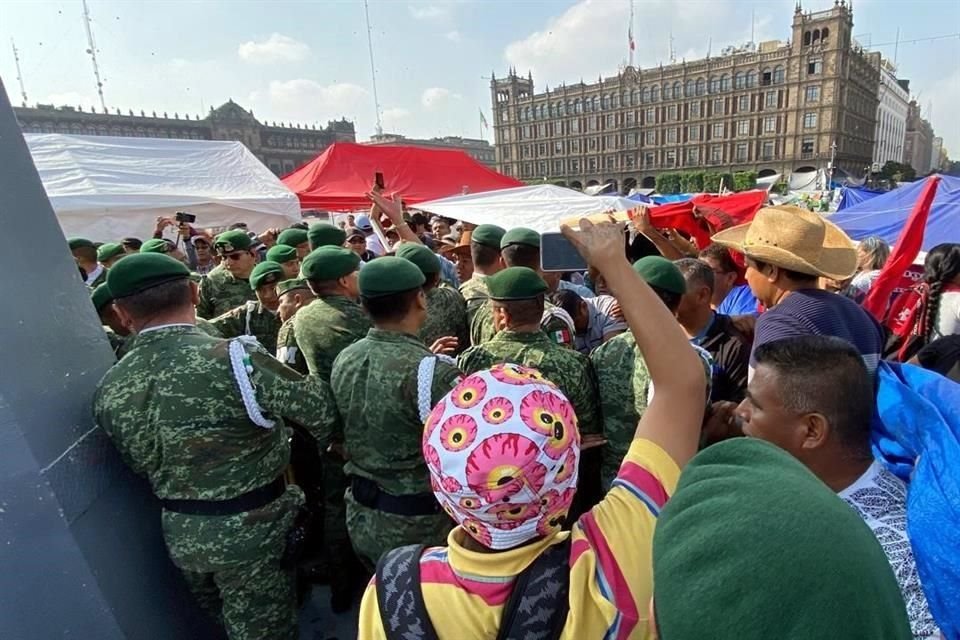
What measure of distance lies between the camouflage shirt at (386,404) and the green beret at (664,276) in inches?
39.3

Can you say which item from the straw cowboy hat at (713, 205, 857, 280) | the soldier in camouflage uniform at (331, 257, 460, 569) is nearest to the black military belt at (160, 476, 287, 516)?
the soldier in camouflage uniform at (331, 257, 460, 569)

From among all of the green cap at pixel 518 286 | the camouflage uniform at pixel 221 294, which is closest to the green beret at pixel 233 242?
the camouflage uniform at pixel 221 294

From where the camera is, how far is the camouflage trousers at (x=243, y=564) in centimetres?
205

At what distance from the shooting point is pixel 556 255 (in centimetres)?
203

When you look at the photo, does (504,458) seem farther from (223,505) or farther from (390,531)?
(223,505)

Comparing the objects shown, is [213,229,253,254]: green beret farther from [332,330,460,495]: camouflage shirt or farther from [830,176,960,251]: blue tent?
[830,176,960,251]: blue tent

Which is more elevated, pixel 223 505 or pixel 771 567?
pixel 771 567

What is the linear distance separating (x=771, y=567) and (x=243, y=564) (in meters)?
2.14

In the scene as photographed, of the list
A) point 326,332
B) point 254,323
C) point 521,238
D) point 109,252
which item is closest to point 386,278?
point 326,332

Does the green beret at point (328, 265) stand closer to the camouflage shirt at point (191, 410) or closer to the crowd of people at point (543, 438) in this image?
the crowd of people at point (543, 438)

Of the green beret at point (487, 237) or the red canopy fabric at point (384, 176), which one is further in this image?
the red canopy fabric at point (384, 176)

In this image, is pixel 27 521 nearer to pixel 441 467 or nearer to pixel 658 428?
pixel 441 467

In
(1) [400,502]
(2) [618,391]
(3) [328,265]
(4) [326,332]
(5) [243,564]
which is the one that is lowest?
(5) [243,564]

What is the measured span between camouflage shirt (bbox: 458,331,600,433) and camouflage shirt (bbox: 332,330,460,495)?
0.36m
